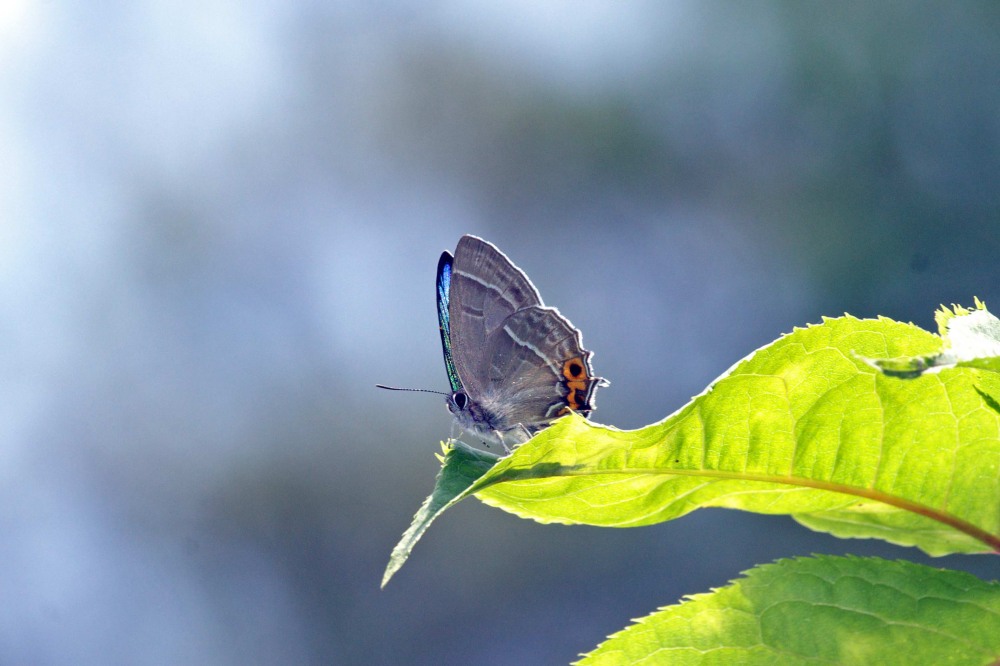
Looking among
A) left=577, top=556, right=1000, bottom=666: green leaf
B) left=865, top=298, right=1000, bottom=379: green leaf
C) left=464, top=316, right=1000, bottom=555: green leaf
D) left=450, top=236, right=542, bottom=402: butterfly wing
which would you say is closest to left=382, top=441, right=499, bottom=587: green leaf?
left=464, top=316, right=1000, bottom=555: green leaf

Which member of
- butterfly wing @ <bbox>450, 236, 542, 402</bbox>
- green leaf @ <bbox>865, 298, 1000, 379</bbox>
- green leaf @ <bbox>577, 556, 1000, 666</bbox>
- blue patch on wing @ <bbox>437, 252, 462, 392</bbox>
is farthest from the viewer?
blue patch on wing @ <bbox>437, 252, 462, 392</bbox>

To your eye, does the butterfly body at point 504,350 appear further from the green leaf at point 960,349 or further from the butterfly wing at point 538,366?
the green leaf at point 960,349

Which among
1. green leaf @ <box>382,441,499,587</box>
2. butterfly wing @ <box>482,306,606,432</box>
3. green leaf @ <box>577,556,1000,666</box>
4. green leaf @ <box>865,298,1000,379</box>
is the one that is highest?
butterfly wing @ <box>482,306,606,432</box>

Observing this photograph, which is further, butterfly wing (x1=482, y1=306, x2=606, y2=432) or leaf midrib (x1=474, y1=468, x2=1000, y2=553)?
butterfly wing (x1=482, y1=306, x2=606, y2=432)

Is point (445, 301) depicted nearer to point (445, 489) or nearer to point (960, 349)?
point (445, 489)

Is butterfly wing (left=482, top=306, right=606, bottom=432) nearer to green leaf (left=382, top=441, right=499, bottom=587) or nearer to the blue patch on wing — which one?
the blue patch on wing

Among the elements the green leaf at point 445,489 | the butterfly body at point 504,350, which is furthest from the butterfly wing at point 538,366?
the green leaf at point 445,489

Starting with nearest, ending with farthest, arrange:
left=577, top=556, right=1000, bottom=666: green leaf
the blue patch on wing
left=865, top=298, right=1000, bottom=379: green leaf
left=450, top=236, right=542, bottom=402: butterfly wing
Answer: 1. left=865, top=298, right=1000, bottom=379: green leaf
2. left=577, top=556, right=1000, bottom=666: green leaf
3. left=450, top=236, right=542, bottom=402: butterfly wing
4. the blue patch on wing
